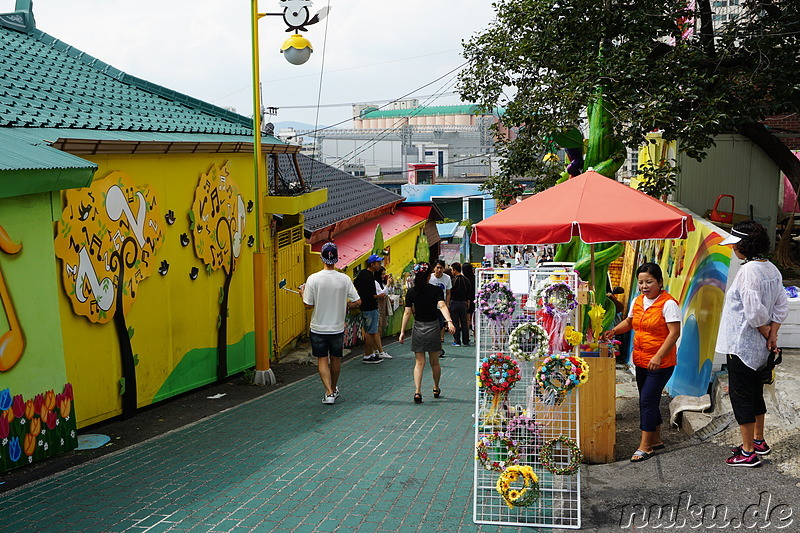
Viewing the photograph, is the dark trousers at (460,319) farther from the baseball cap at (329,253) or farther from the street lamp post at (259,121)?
the baseball cap at (329,253)

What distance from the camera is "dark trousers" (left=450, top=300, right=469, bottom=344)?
48.5ft

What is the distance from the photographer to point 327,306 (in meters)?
9.35

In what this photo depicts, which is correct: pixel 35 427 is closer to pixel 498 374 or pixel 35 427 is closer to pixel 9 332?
pixel 9 332

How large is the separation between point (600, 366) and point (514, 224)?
4.77 ft

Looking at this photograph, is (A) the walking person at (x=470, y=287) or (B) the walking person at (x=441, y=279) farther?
(A) the walking person at (x=470, y=287)

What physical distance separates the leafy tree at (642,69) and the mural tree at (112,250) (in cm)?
570

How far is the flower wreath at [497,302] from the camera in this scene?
20.4 feet

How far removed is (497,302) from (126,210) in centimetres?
470

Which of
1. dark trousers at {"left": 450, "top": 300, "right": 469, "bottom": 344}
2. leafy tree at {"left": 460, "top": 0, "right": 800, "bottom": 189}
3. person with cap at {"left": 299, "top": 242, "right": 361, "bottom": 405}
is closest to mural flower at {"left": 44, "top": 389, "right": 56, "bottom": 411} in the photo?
person with cap at {"left": 299, "top": 242, "right": 361, "bottom": 405}

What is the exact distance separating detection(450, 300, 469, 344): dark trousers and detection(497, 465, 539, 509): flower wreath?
9.24 meters

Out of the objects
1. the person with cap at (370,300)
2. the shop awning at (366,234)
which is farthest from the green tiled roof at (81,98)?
the shop awning at (366,234)

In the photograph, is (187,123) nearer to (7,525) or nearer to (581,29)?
(581,29)

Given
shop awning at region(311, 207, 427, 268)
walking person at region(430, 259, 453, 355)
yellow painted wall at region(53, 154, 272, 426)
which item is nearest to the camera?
Answer: yellow painted wall at region(53, 154, 272, 426)

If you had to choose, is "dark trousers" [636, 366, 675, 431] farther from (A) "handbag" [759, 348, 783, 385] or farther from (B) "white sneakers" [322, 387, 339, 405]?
(B) "white sneakers" [322, 387, 339, 405]
